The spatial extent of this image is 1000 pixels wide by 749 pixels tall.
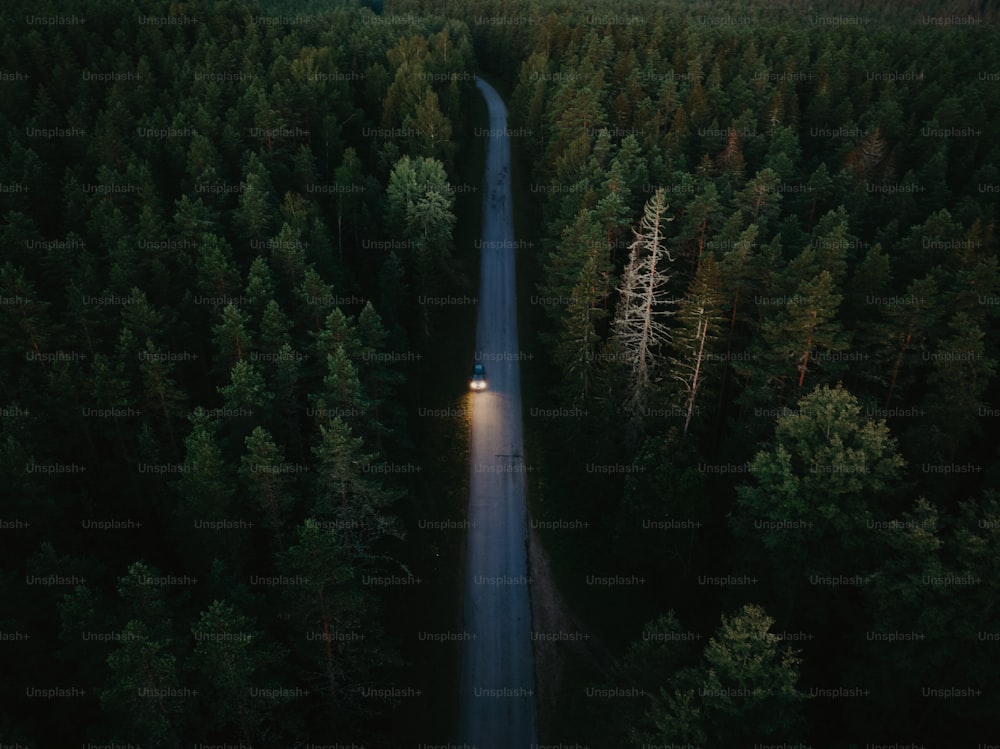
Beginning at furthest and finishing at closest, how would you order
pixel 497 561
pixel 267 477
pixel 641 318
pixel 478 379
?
pixel 478 379 → pixel 497 561 → pixel 641 318 → pixel 267 477

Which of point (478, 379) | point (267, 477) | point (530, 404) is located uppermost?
point (478, 379)

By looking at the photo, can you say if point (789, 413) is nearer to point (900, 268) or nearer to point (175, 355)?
point (900, 268)

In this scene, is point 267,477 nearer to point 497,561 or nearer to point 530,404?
point 497,561

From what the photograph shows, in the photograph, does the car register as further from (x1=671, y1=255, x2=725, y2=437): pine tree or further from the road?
(x1=671, y1=255, x2=725, y2=437): pine tree

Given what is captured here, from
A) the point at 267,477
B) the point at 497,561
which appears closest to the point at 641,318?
the point at 497,561

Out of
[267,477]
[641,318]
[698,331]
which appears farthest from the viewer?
[641,318]

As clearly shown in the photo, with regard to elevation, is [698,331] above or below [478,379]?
below

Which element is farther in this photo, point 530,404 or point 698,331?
point 530,404
